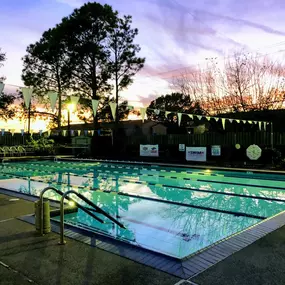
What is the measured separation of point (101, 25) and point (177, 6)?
48.2 feet

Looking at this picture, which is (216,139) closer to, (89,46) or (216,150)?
(216,150)

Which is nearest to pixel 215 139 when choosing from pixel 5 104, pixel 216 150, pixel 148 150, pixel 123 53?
pixel 216 150

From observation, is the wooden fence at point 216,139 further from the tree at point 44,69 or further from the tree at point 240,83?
the tree at point 44,69

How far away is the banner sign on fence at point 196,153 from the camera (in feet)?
53.6

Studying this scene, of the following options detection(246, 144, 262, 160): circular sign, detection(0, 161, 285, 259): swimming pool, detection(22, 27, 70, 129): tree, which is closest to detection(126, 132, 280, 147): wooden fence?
detection(246, 144, 262, 160): circular sign

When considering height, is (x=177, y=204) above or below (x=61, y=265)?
below

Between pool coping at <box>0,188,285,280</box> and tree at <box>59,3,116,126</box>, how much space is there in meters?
20.6

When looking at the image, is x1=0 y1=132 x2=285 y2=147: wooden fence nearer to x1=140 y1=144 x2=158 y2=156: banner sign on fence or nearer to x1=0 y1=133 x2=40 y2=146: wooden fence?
x1=140 y1=144 x2=158 y2=156: banner sign on fence

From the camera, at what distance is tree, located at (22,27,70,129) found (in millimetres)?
25641

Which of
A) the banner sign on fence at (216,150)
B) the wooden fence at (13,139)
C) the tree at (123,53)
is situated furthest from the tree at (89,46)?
the banner sign on fence at (216,150)

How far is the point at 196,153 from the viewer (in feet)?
55.0

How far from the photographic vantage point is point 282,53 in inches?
719

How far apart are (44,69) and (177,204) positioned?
22992 mm

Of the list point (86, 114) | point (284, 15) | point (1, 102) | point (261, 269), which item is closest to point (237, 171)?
point (284, 15)
